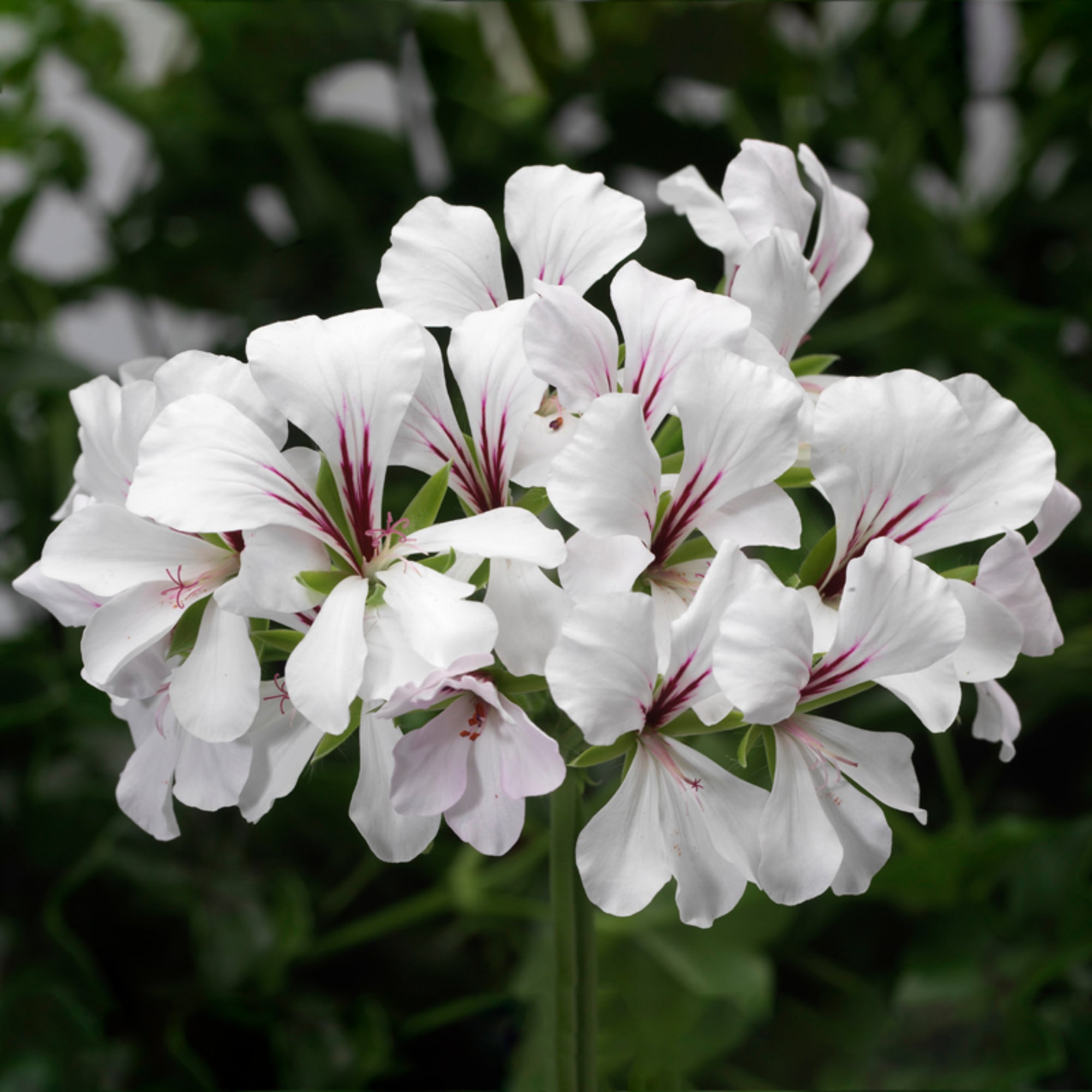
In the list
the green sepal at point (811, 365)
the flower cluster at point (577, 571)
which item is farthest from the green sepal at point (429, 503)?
the green sepal at point (811, 365)

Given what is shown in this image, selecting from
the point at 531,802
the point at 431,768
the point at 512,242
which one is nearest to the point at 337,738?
the point at 431,768

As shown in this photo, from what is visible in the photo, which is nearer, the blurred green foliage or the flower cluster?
the flower cluster

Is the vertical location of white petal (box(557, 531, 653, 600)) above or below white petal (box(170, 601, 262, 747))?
above

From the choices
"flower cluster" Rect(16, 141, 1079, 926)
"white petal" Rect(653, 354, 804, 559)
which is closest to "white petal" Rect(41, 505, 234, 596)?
"flower cluster" Rect(16, 141, 1079, 926)

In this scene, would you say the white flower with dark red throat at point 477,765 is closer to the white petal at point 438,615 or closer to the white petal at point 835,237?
the white petal at point 438,615

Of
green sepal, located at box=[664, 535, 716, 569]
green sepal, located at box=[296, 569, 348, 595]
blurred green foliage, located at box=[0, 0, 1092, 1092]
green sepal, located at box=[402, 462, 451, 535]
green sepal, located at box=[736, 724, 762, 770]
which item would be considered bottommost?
blurred green foliage, located at box=[0, 0, 1092, 1092]

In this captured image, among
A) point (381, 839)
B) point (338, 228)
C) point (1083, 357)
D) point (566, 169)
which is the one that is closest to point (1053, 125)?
point (1083, 357)

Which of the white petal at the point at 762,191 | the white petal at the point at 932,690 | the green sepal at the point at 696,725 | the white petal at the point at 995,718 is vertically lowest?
the white petal at the point at 995,718

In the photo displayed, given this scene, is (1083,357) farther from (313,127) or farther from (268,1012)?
(268,1012)

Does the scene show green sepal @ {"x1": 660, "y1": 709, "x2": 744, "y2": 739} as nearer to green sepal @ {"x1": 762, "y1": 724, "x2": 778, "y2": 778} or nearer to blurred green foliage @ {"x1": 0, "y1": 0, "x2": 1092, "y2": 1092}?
green sepal @ {"x1": 762, "y1": 724, "x2": 778, "y2": 778}
